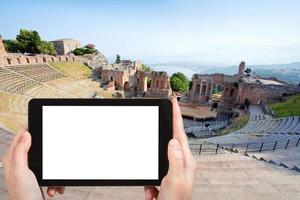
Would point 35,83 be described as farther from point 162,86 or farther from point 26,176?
point 26,176

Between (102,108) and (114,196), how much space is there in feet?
12.4

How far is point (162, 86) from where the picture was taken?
50.7 meters

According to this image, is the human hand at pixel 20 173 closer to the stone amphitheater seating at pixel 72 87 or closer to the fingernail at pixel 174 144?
the fingernail at pixel 174 144

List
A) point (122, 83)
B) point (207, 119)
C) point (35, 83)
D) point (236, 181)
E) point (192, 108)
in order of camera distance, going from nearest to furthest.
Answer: point (236, 181) < point (35, 83) < point (207, 119) < point (192, 108) < point (122, 83)

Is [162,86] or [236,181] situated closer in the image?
[236,181]

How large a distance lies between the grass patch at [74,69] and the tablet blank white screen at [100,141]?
1624 inches

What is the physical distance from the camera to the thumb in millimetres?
1933

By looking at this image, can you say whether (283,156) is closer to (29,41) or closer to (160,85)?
(160,85)

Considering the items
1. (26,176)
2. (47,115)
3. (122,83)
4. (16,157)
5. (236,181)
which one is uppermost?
(47,115)

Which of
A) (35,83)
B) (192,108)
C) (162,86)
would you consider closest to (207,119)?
(192,108)

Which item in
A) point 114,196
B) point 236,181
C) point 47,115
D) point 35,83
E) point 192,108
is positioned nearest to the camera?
point 47,115

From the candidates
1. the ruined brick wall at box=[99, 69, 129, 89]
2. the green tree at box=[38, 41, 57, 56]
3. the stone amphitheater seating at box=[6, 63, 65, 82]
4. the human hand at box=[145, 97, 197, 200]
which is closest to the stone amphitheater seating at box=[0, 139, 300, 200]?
the human hand at box=[145, 97, 197, 200]

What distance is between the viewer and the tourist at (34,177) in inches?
72.7

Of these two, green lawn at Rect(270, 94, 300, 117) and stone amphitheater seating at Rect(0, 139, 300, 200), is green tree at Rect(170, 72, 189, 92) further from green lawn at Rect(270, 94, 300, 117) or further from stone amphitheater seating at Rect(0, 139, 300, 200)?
stone amphitheater seating at Rect(0, 139, 300, 200)
